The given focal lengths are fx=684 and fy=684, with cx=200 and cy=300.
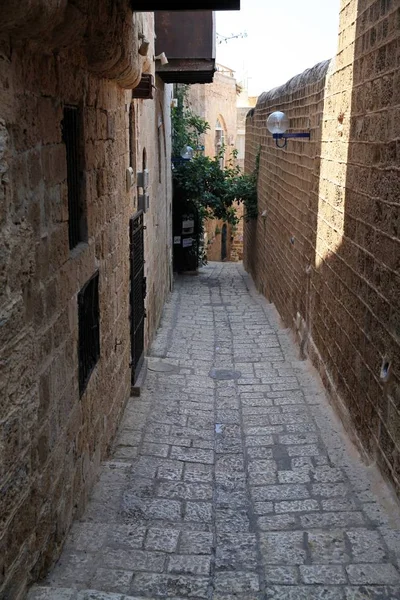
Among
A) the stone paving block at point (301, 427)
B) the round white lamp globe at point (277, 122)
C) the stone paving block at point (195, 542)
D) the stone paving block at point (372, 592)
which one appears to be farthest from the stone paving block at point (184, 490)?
the round white lamp globe at point (277, 122)

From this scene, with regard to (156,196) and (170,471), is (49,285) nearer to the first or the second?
(170,471)

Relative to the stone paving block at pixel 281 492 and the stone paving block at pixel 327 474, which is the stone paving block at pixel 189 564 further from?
the stone paving block at pixel 327 474

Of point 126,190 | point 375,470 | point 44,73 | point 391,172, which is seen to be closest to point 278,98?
point 126,190

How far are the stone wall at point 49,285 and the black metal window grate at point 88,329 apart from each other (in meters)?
0.10

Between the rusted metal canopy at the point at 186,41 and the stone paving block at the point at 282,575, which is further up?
the rusted metal canopy at the point at 186,41

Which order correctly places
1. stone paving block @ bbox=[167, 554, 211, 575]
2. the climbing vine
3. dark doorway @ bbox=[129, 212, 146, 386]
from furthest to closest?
1. the climbing vine
2. dark doorway @ bbox=[129, 212, 146, 386]
3. stone paving block @ bbox=[167, 554, 211, 575]

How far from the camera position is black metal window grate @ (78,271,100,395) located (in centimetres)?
404

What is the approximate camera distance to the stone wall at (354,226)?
443 cm

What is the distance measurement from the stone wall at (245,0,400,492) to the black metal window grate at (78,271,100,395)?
1885mm

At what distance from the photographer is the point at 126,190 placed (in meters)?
6.06

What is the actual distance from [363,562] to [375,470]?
3.50 feet

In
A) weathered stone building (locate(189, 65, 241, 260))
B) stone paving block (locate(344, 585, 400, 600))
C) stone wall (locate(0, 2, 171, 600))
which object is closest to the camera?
stone wall (locate(0, 2, 171, 600))

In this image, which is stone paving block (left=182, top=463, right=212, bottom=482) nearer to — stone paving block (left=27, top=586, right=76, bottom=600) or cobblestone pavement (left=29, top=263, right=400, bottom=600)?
cobblestone pavement (left=29, top=263, right=400, bottom=600)

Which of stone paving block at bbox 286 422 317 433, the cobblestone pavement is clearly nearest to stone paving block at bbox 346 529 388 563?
the cobblestone pavement
